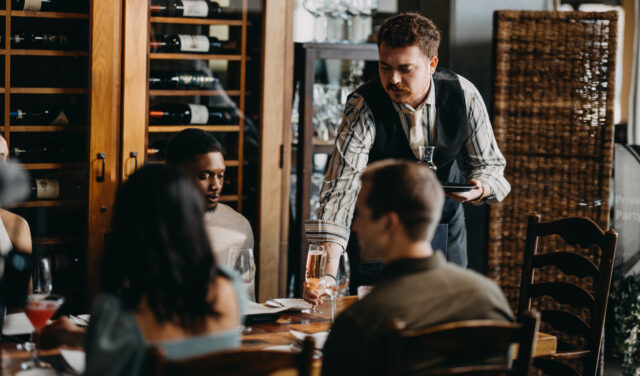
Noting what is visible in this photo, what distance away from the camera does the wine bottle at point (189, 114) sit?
11.8 ft

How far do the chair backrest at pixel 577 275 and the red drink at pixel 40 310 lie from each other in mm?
1561

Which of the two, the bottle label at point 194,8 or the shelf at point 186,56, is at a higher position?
the bottle label at point 194,8

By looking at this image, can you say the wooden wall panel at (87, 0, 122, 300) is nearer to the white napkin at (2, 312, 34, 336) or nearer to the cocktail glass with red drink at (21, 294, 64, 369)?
the white napkin at (2, 312, 34, 336)

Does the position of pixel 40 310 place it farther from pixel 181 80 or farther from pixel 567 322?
pixel 181 80

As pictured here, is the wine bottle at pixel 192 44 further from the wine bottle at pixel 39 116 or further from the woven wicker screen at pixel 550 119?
the woven wicker screen at pixel 550 119

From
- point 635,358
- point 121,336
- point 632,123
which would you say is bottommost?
point 635,358

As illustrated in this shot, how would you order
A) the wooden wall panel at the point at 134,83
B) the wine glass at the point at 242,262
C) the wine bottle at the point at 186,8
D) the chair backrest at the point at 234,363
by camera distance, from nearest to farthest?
the chair backrest at the point at 234,363 < the wine glass at the point at 242,262 < the wooden wall panel at the point at 134,83 < the wine bottle at the point at 186,8

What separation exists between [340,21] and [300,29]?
280mm

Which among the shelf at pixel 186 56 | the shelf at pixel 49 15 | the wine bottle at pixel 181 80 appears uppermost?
the shelf at pixel 49 15

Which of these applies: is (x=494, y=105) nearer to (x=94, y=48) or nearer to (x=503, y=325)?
(x=94, y=48)

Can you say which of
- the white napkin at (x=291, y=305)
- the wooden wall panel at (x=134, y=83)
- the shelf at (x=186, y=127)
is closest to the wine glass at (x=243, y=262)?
the white napkin at (x=291, y=305)

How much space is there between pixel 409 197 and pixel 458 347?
32 cm

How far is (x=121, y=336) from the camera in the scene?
148cm

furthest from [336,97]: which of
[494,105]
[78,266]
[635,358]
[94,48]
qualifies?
[635,358]
